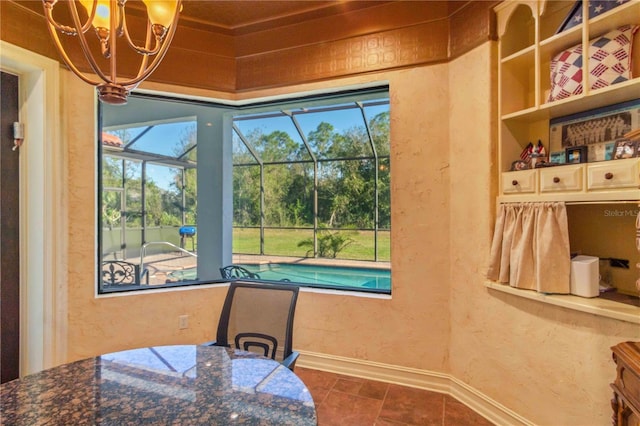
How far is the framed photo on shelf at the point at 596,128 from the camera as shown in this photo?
1636mm

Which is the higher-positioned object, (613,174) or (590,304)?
(613,174)

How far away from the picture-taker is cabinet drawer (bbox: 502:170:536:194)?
1877 mm

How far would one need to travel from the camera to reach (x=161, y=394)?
114 centimetres

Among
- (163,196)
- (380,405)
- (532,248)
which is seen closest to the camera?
(532,248)

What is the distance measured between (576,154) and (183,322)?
3133 millimetres

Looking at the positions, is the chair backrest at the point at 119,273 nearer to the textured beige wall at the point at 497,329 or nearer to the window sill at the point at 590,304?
the textured beige wall at the point at 497,329

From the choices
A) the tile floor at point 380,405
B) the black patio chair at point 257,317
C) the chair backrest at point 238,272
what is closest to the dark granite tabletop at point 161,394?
the black patio chair at point 257,317

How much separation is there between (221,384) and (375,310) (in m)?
1.61

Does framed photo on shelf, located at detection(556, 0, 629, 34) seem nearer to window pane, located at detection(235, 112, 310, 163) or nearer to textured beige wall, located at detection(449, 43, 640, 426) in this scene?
textured beige wall, located at detection(449, 43, 640, 426)

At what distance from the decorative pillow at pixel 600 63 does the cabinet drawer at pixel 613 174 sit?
0.41m

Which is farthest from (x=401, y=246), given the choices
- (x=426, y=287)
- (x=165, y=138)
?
(x=165, y=138)

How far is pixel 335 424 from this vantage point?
204 centimetres

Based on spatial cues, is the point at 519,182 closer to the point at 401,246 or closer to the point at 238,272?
the point at 401,246

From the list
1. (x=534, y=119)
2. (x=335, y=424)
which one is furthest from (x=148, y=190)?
(x=534, y=119)
